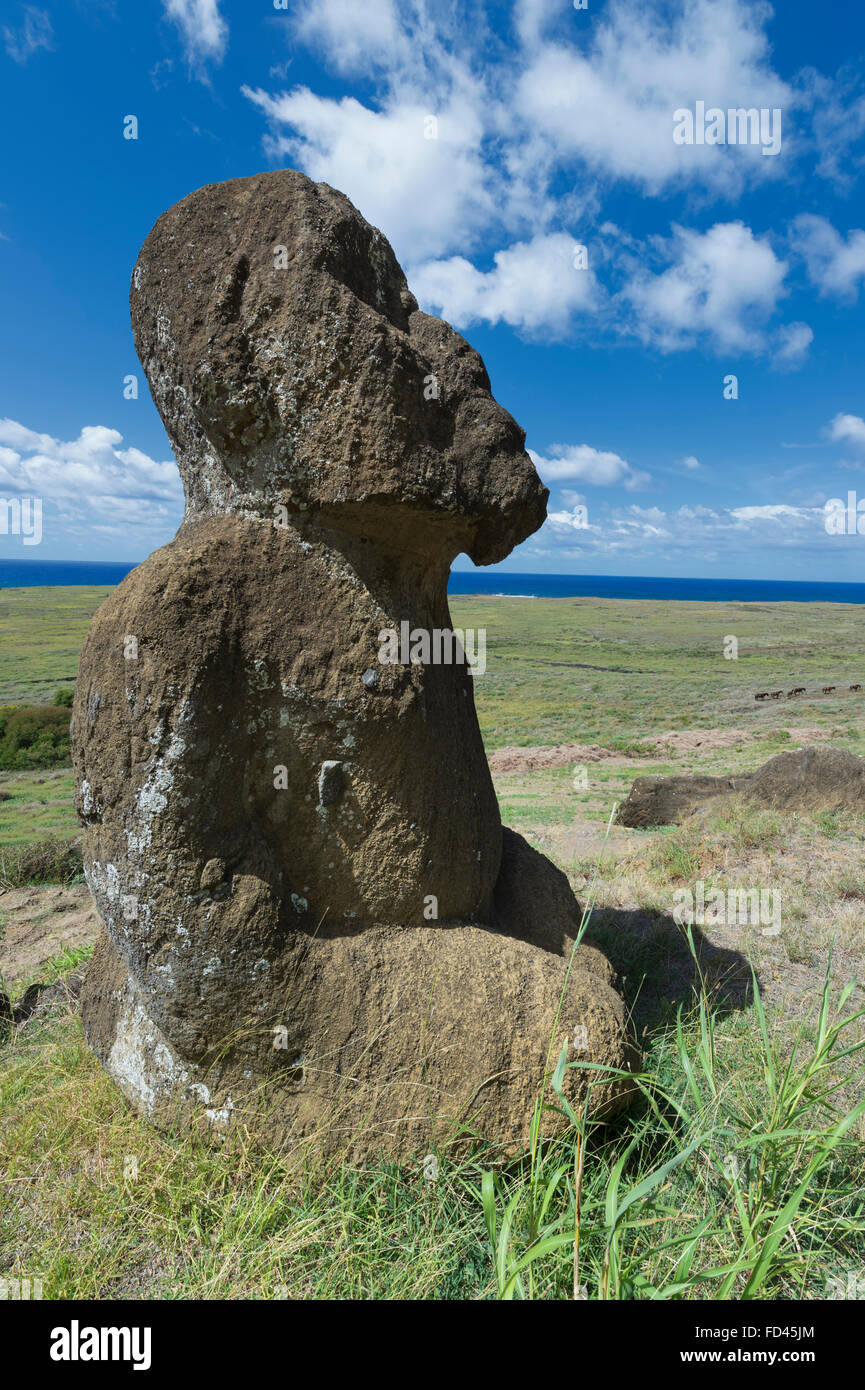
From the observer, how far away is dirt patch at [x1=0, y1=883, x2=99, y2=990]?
6805 mm

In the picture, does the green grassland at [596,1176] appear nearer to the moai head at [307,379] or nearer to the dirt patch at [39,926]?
the dirt patch at [39,926]

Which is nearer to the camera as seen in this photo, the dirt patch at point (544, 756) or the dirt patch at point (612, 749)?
the dirt patch at point (544, 756)

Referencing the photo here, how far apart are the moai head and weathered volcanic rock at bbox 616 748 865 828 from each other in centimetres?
640

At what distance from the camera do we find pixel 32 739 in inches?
661

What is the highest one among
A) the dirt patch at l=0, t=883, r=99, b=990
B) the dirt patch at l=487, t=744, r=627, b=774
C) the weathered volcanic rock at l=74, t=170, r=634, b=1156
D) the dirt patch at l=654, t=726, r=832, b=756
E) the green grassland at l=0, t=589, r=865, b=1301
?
the weathered volcanic rock at l=74, t=170, r=634, b=1156

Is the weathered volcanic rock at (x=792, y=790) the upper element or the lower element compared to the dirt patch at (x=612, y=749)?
upper

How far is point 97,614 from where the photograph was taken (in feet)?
10.4

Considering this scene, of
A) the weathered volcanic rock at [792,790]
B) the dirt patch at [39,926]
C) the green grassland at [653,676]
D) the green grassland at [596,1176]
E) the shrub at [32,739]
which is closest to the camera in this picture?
the green grassland at [596,1176]

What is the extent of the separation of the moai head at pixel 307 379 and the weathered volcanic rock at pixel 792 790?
6.40 meters

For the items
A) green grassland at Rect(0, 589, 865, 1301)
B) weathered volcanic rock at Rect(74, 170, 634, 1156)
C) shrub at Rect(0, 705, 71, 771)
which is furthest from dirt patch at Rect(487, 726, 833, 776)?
weathered volcanic rock at Rect(74, 170, 634, 1156)

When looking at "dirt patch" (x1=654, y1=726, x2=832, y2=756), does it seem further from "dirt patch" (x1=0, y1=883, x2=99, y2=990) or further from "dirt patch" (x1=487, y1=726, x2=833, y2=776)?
"dirt patch" (x1=0, y1=883, x2=99, y2=990)

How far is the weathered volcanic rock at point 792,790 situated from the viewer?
26.9 ft

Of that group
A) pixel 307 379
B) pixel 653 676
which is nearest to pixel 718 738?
pixel 653 676

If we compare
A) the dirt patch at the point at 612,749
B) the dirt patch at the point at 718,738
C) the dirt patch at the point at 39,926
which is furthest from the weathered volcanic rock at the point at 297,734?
the dirt patch at the point at 718,738
